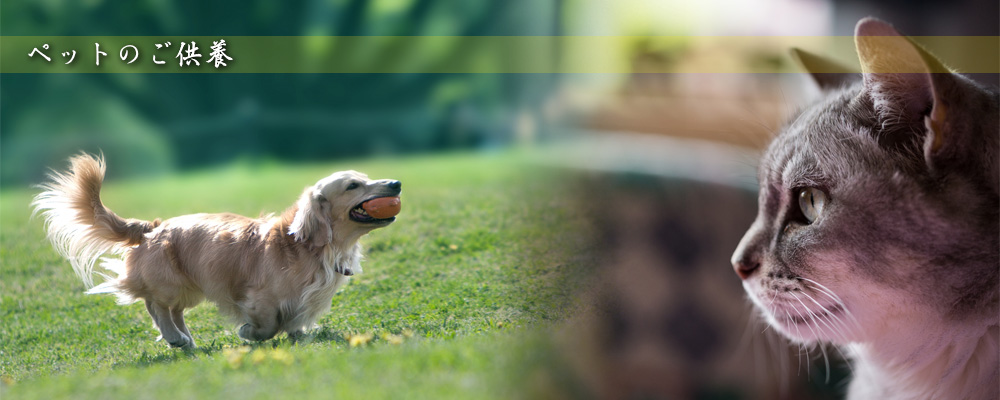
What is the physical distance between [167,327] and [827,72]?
0.91m

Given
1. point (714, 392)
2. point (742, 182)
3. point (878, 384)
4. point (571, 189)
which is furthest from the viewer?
point (714, 392)

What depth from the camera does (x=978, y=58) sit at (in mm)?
1282

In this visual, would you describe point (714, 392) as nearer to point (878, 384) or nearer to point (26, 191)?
point (878, 384)

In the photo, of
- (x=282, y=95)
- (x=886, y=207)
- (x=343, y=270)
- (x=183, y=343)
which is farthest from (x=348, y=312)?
(x=886, y=207)

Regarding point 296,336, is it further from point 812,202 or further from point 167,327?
point 812,202

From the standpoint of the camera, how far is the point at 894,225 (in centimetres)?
79

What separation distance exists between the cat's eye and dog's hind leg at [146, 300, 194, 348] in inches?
29.0

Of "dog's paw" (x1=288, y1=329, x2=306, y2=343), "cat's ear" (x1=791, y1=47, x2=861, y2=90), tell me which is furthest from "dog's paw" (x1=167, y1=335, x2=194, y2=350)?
"cat's ear" (x1=791, y1=47, x2=861, y2=90)

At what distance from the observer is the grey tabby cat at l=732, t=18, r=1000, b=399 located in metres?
0.75

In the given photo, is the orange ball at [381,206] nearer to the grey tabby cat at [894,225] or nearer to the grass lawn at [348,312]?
the grass lawn at [348,312]

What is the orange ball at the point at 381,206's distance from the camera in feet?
2.43

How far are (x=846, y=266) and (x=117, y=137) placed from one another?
2.91 feet

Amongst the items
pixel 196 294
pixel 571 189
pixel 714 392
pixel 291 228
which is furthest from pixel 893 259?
pixel 714 392

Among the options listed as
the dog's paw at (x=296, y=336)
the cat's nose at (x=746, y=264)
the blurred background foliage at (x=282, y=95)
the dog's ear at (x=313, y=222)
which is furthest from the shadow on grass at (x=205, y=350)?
the cat's nose at (x=746, y=264)
